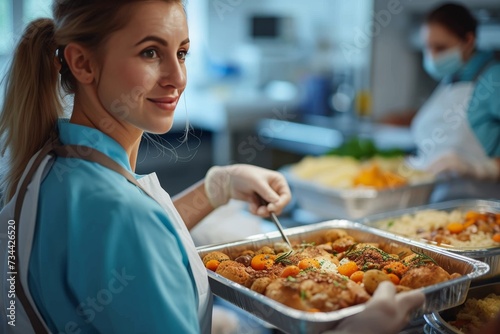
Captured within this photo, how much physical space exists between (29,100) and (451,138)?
2192 millimetres

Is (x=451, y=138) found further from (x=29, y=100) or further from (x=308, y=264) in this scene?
(x=29, y=100)

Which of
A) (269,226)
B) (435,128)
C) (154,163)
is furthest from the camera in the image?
(154,163)

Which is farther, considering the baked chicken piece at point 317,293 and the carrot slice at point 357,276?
the carrot slice at point 357,276

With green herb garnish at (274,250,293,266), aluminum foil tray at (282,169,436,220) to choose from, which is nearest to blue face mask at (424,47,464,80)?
aluminum foil tray at (282,169,436,220)

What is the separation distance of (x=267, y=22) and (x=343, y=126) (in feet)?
6.34

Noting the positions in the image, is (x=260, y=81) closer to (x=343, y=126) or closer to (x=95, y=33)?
(x=343, y=126)

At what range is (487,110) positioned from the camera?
277 cm

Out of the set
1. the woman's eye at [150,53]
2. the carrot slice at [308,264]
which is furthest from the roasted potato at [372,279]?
the woman's eye at [150,53]

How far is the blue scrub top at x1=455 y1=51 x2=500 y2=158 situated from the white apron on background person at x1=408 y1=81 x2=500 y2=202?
3cm

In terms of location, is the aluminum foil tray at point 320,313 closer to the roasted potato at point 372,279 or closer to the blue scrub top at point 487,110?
the roasted potato at point 372,279

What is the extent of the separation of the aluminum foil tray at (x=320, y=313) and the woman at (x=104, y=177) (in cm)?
6

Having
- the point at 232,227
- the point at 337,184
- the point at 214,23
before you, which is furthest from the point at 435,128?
the point at 214,23

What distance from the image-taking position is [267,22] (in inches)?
234

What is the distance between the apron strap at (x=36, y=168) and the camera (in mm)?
1096
